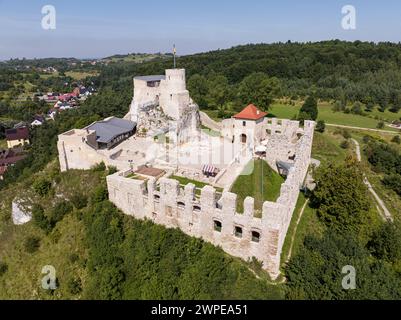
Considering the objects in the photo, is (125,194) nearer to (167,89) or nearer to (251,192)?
(251,192)

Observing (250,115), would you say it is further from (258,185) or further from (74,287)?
(74,287)

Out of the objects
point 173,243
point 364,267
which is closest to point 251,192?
point 173,243

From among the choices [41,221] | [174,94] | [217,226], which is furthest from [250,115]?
[41,221]

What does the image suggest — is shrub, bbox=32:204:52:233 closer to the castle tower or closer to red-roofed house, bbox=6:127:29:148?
the castle tower

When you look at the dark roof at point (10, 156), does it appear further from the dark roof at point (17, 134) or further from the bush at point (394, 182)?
the bush at point (394, 182)

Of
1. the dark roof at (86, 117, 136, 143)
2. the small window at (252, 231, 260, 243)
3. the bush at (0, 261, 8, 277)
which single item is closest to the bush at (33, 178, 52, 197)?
the dark roof at (86, 117, 136, 143)
